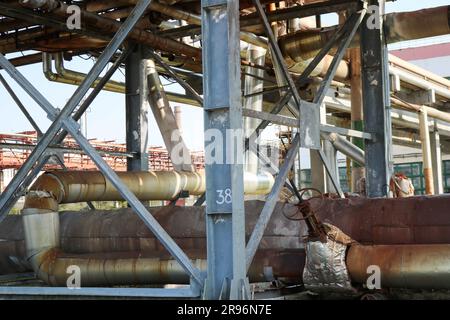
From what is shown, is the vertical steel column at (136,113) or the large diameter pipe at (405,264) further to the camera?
the vertical steel column at (136,113)

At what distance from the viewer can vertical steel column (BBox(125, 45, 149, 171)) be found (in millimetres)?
9375

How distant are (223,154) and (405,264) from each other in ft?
5.43

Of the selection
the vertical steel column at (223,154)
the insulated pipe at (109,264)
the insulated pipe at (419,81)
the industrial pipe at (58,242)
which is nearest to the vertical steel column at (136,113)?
the industrial pipe at (58,242)

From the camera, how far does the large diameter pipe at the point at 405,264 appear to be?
4879 mm

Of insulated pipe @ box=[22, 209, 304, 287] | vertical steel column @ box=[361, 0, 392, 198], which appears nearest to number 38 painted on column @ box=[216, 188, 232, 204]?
insulated pipe @ box=[22, 209, 304, 287]

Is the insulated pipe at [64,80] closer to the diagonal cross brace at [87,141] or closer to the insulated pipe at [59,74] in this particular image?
the insulated pipe at [59,74]

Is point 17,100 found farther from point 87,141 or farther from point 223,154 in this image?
point 223,154

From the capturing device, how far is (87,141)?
16.9ft

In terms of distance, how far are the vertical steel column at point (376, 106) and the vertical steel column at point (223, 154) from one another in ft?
11.8

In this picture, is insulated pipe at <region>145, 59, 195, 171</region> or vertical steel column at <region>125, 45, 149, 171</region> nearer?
vertical steel column at <region>125, 45, 149, 171</region>

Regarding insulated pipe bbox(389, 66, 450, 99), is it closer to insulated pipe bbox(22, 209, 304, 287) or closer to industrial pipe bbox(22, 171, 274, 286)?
industrial pipe bbox(22, 171, 274, 286)

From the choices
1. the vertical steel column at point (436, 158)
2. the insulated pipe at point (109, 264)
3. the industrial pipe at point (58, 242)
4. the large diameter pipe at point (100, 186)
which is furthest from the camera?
the vertical steel column at point (436, 158)

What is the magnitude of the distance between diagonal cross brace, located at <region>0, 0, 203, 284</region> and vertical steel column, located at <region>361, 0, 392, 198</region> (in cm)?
367

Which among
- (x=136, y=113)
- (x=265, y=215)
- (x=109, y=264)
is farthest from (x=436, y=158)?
(x=265, y=215)
